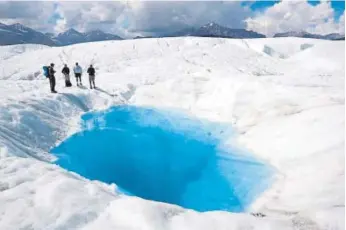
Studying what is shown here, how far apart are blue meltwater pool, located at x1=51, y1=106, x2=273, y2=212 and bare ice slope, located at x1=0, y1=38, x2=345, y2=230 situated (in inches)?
36.3

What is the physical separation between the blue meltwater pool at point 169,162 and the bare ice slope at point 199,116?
922mm

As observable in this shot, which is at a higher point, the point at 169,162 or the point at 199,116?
the point at 199,116

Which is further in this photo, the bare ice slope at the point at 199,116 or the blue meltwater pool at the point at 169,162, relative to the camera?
the blue meltwater pool at the point at 169,162

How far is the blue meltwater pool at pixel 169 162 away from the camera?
44.4 ft

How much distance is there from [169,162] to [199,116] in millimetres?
9184

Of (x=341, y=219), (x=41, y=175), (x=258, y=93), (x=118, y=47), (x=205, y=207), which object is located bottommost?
(x=205, y=207)

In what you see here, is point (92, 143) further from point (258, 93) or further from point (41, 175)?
point (258, 93)

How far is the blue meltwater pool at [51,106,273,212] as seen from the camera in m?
13.5

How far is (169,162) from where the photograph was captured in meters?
16.5

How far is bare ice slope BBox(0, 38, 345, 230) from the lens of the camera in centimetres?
775

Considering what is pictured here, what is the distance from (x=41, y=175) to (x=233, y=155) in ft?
34.3

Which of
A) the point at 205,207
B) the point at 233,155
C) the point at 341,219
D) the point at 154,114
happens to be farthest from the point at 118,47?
the point at 341,219

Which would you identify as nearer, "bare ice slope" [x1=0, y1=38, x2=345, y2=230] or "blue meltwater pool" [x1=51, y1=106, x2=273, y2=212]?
"bare ice slope" [x1=0, y1=38, x2=345, y2=230]

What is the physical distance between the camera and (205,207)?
12641 millimetres
